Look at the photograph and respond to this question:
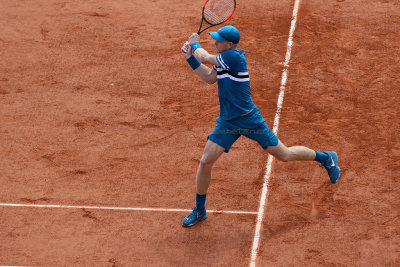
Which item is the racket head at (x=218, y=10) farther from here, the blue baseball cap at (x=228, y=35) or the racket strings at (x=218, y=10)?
the blue baseball cap at (x=228, y=35)

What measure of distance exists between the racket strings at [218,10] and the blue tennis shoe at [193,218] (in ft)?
8.90

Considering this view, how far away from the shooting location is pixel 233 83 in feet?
26.8

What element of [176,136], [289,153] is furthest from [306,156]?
[176,136]

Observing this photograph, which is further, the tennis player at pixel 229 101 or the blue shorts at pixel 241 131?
the blue shorts at pixel 241 131

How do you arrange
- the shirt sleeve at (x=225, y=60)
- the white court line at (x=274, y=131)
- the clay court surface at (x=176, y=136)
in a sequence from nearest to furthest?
the shirt sleeve at (x=225, y=60) → the white court line at (x=274, y=131) → the clay court surface at (x=176, y=136)

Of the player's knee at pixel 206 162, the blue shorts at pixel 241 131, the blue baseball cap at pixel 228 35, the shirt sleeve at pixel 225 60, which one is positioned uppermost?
the blue baseball cap at pixel 228 35

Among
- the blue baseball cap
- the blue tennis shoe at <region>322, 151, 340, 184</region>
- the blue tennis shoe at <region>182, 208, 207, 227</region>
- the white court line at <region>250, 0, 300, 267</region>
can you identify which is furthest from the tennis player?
the white court line at <region>250, 0, 300, 267</region>

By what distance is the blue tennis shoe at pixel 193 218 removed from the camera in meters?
8.73

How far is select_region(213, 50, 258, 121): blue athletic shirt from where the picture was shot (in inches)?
317

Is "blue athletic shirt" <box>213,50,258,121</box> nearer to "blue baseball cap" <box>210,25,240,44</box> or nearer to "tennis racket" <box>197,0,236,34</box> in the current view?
"blue baseball cap" <box>210,25,240,44</box>

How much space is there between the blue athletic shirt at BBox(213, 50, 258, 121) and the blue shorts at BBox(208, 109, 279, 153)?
0.08 meters

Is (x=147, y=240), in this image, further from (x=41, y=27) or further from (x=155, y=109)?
(x=41, y=27)

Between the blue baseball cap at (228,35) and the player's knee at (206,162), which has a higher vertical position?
the blue baseball cap at (228,35)

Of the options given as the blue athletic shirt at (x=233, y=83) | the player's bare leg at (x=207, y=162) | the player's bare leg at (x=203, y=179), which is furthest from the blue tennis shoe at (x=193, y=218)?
the blue athletic shirt at (x=233, y=83)
